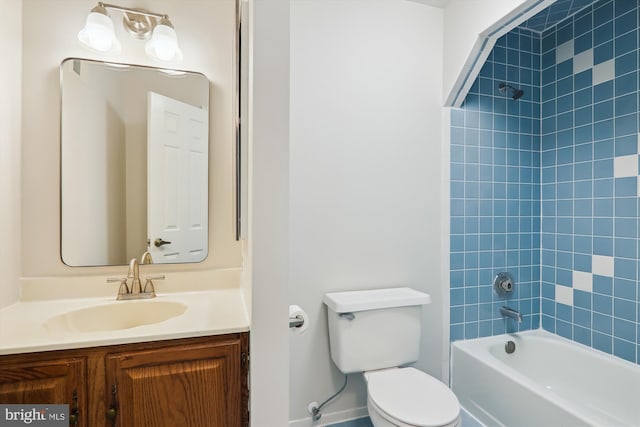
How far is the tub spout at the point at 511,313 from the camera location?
213 cm

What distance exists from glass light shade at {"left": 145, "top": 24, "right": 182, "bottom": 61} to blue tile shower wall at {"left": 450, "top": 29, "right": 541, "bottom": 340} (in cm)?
158

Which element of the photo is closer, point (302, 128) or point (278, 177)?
point (278, 177)

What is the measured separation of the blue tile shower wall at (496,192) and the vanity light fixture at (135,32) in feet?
5.26

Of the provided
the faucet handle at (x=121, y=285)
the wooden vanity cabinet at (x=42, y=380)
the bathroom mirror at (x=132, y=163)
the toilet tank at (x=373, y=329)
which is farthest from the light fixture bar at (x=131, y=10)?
the toilet tank at (x=373, y=329)

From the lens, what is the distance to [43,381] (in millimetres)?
1027

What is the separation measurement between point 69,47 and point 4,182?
64 cm

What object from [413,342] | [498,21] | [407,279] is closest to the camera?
[498,21]

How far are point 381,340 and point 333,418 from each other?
1.86 ft

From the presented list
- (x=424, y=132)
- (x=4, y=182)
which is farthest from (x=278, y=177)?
(x=424, y=132)

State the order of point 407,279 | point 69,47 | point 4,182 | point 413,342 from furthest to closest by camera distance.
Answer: point 407,279
point 413,342
point 69,47
point 4,182

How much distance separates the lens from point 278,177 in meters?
1.12

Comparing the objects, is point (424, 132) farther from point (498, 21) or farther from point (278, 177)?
point (278, 177)

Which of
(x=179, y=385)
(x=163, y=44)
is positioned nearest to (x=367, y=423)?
(x=179, y=385)

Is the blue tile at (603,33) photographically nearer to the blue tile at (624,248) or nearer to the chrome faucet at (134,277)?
the blue tile at (624,248)
